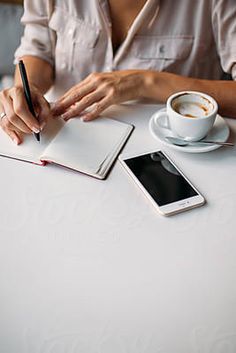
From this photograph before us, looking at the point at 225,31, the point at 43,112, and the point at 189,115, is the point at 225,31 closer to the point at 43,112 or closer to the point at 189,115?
the point at 189,115

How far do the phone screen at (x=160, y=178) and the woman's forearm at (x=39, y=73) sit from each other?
39 centimetres

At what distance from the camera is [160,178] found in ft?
2.27

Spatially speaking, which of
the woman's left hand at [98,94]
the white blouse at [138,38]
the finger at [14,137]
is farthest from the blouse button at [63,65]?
the finger at [14,137]

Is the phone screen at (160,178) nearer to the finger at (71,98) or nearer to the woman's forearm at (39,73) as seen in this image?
the finger at (71,98)

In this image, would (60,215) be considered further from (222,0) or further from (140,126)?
(222,0)

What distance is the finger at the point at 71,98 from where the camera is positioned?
0.83 m

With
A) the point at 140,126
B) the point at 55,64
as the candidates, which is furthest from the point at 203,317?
the point at 55,64

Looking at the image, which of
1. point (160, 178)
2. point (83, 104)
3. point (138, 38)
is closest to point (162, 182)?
point (160, 178)

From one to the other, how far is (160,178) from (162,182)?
0.03 feet

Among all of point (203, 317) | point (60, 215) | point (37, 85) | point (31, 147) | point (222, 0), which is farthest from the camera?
point (37, 85)

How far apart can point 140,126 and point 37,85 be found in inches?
12.7

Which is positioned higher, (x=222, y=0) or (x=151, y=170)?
(x=222, y=0)

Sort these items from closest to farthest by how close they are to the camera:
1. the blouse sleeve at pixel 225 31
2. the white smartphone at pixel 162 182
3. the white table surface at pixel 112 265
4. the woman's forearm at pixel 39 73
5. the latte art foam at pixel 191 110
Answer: the white table surface at pixel 112 265, the white smartphone at pixel 162 182, the latte art foam at pixel 191 110, the blouse sleeve at pixel 225 31, the woman's forearm at pixel 39 73

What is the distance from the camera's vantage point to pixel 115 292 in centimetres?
55
